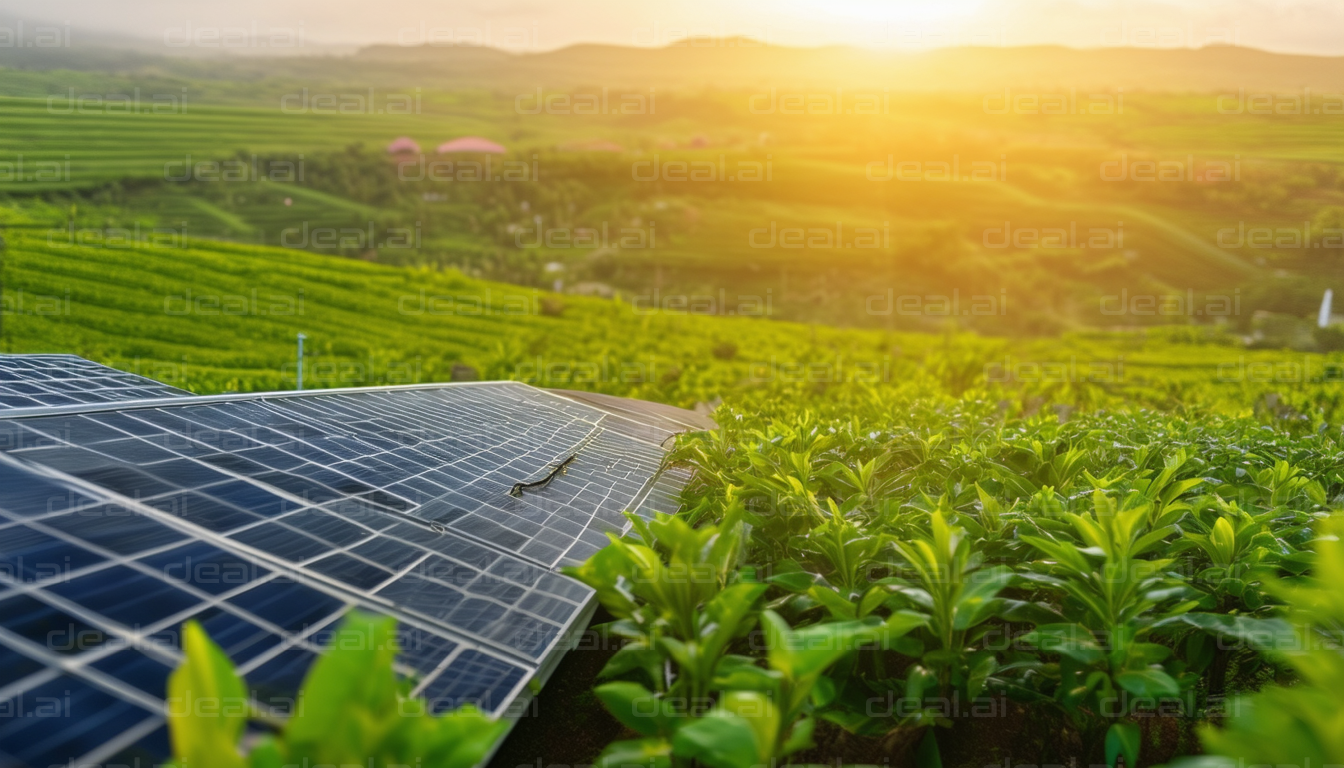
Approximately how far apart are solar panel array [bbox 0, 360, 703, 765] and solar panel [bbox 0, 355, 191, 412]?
0.58m

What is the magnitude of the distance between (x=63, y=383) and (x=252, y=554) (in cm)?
280

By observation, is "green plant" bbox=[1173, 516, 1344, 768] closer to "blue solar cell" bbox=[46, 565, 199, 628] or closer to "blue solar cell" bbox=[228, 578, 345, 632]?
"blue solar cell" bbox=[228, 578, 345, 632]

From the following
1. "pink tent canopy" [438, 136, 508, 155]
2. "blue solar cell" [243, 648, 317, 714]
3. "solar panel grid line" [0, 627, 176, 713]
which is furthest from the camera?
"pink tent canopy" [438, 136, 508, 155]

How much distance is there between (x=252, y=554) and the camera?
1767 mm

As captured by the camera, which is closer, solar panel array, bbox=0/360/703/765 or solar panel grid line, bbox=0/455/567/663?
solar panel array, bbox=0/360/703/765

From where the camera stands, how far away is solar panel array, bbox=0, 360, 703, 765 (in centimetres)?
124

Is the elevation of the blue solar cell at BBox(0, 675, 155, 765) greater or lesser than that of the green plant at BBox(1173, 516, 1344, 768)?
lesser

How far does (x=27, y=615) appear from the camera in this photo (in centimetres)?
132

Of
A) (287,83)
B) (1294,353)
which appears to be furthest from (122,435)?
(287,83)

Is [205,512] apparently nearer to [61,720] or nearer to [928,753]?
[61,720]

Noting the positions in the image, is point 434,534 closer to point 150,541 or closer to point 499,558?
point 499,558

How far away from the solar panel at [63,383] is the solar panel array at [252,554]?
0.58 meters

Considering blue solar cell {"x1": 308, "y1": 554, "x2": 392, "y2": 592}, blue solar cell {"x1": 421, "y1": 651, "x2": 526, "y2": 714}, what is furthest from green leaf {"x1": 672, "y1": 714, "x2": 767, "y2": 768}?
blue solar cell {"x1": 308, "y1": 554, "x2": 392, "y2": 592}

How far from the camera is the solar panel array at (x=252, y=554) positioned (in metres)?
1.24
